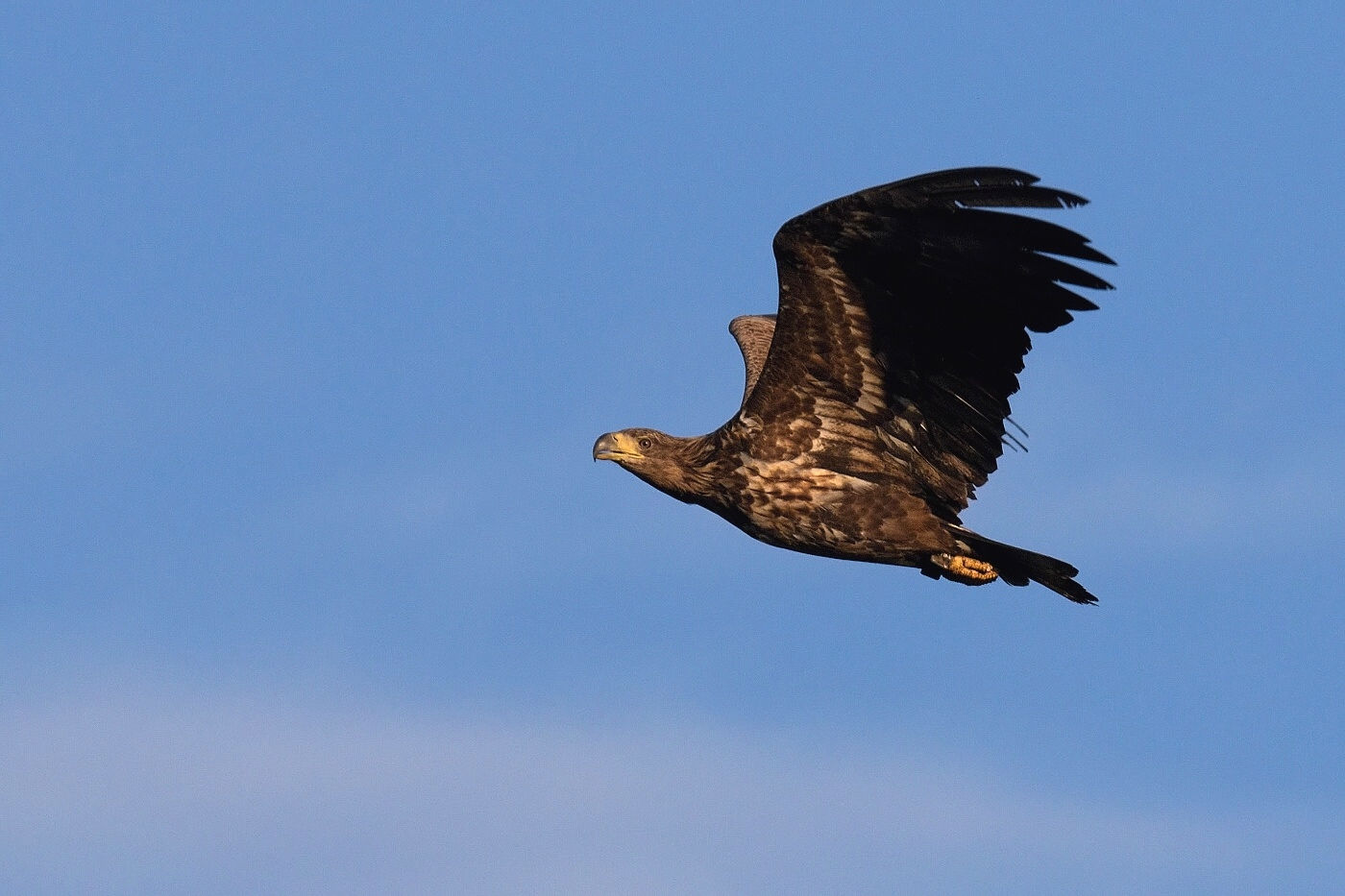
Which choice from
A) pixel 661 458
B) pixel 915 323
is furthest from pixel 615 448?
pixel 915 323

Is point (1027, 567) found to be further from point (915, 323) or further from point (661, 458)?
point (661, 458)

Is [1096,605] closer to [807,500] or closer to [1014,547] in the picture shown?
[1014,547]

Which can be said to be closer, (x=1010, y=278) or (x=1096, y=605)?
(x=1010, y=278)

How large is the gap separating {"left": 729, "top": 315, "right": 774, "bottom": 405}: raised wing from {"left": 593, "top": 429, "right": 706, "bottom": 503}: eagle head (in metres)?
1.76

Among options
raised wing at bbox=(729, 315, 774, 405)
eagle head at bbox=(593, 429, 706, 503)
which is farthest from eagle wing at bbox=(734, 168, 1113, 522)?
raised wing at bbox=(729, 315, 774, 405)

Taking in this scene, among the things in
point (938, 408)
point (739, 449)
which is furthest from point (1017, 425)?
point (739, 449)

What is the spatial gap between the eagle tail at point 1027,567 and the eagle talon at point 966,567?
0.18 feet

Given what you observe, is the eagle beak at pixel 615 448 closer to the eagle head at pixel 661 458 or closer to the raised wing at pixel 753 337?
the eagle head at pixel 661 458

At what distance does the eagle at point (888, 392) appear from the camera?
13.8 m

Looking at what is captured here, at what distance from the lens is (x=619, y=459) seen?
15438mm

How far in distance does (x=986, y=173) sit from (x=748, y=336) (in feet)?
17.0

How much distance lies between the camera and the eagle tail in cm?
1466

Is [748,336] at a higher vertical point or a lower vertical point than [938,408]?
higher

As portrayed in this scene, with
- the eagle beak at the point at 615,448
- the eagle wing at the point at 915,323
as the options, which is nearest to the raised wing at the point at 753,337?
the eagle beak at the point at 615,448
